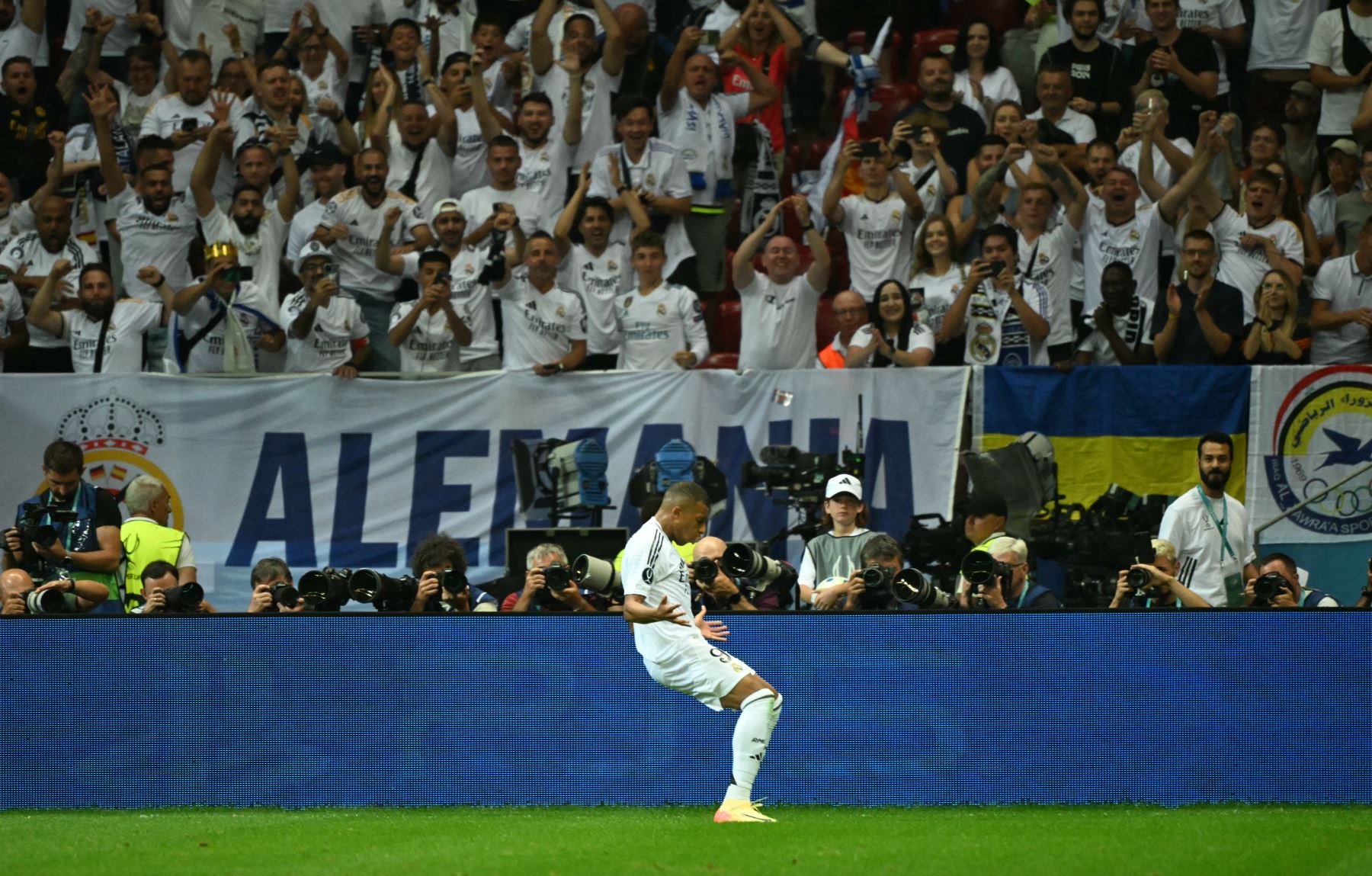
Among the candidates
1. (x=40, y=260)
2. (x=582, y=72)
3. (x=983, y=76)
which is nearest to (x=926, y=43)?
(x=983, y=76)

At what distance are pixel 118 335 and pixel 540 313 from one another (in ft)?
12.4

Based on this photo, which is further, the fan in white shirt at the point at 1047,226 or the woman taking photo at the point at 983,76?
the woman taking photo at the point at 983,76

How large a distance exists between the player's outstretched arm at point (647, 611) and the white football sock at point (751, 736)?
2.07 ft

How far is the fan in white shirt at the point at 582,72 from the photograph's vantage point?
56.5ft

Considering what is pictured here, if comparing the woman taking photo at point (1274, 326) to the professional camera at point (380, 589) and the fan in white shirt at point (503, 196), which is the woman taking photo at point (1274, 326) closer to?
the fan in white shirt at point (503, 196)

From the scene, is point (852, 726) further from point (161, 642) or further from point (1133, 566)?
point (161, 642)

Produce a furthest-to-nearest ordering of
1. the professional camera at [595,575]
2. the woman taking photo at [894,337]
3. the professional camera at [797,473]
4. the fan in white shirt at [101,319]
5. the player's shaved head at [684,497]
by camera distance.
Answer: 1. the fan in white shirt at [101,319]
2. the woman taking photo at [894,337]
3. the professional camera at [797,473]
4. the professional camera at [595,575]
5. the player's shaved head at [684,497]

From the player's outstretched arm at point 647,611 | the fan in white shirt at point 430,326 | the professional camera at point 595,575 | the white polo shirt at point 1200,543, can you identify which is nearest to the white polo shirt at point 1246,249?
the white polo shirt at point 1200,543

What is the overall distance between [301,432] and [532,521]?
2307 millimetres

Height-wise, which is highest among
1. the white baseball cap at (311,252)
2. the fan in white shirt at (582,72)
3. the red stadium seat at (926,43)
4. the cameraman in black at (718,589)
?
the red stadium seat at (926,43)

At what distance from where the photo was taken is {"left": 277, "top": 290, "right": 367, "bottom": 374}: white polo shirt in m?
16.0

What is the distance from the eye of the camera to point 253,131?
17.6 meters

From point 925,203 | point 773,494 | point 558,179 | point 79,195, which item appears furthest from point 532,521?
point 79,195

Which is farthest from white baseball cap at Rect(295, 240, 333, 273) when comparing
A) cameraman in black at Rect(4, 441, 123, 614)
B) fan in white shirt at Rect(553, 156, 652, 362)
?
cameraman in black at Rect(4, 441, 123, 614)
